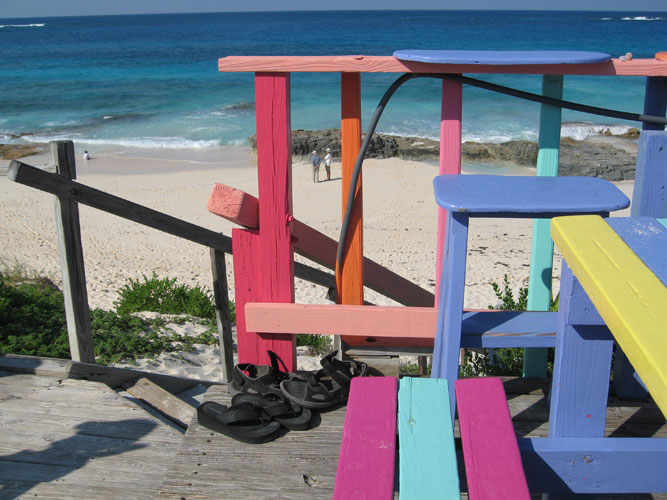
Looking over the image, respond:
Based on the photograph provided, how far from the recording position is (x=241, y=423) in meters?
2.29

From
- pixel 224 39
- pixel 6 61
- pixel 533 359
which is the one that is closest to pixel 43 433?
pixel 533 359

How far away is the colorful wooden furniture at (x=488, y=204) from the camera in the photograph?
202 cm

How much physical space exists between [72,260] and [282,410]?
1484 millimetres

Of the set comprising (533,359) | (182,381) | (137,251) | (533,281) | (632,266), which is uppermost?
(632,266)

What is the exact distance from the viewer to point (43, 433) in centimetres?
292

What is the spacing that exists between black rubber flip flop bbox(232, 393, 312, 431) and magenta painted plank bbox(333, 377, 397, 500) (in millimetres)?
635

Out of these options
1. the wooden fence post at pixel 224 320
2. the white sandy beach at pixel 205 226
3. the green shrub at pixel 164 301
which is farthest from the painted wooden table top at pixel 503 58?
the green shrub at pixel 164 301

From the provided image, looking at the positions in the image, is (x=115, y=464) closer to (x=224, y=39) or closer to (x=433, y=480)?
(x=433, y=480)

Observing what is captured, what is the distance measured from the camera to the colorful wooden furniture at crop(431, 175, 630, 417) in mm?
2020

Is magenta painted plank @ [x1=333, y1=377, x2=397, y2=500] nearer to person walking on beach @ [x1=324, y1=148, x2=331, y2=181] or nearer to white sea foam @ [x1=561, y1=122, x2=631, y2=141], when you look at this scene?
person walking on beach @ [x1=324, y1=148, x2=331, y2=181]

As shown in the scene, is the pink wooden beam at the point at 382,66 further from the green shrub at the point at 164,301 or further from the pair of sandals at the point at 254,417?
the green shrub at the point at 164,301

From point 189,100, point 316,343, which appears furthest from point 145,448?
point 189,100

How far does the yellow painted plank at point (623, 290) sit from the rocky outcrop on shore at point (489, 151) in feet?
57.8

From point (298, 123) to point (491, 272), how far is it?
17380mm
